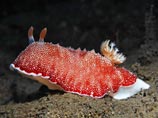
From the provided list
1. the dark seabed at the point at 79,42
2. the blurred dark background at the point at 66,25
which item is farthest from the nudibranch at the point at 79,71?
the blurred dark background at the point at 66,25

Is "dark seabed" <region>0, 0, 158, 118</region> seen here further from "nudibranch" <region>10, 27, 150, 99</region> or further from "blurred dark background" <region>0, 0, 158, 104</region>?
"nudibranch" <region>10, 27, 150, 99</region>

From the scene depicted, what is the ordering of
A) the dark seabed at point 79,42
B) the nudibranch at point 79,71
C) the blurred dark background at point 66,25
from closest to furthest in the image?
the dark seabed at point 79,42 < the nudibranch at point 79,71 < the blurred dark background at point 66,25

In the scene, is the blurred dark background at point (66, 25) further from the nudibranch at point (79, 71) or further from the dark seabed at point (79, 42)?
the nudibranch at point (79, 71)

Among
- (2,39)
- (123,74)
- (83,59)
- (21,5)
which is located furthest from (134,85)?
(21,5)

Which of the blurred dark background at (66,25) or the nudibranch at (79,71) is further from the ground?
the blurred dark background at (66,25)

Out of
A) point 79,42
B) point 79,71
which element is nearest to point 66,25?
point 79,42

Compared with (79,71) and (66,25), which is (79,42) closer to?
(66,25)
